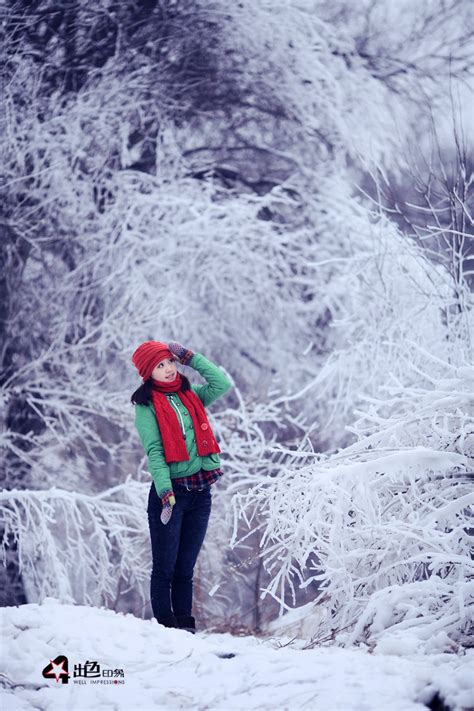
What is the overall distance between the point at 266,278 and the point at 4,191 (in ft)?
11.4

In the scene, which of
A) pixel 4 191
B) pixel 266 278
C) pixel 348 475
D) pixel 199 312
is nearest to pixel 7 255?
pixel 4 191

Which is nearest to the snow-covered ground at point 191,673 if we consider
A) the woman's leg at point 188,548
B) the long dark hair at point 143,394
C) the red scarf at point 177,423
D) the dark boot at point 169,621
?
the dark boot at point 169,621

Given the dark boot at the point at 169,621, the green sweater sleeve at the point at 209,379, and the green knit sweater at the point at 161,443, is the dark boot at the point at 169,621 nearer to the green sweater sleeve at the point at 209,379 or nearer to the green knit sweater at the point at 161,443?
the green knit sweater at the point at 161,443

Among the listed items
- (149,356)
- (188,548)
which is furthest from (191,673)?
(149,356)

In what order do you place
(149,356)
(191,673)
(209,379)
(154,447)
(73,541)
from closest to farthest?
(191,673) → (154,447) → (149,356) → (209,379) → (73,541)

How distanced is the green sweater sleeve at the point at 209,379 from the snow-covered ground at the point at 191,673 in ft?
3.96

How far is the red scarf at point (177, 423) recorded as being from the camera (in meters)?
3.78

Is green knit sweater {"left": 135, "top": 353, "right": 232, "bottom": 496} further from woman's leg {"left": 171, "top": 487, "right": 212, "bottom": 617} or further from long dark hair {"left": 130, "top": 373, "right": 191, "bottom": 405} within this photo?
woman's leg {"left": 171, "top": 487, "right": 212, "bottom": 617}

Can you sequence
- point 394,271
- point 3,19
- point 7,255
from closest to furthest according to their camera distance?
1. point 394,271
2. point 7,255
3. point 3,19

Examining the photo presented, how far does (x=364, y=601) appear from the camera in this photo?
3473 mm

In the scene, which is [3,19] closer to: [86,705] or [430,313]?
[430,313]

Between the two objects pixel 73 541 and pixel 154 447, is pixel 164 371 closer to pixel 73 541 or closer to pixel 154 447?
pixel 154 447

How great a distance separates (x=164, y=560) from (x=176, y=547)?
85mm

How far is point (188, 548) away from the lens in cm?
390
